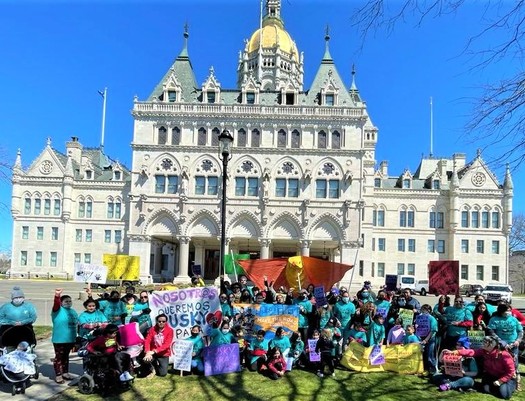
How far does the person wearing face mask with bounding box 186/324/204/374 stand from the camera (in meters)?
11.0

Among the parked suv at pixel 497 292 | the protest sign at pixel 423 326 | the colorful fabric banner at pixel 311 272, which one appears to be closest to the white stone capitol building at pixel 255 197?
the parked suv at pixel 497 292

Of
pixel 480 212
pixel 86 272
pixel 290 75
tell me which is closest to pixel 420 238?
pixel 480 212

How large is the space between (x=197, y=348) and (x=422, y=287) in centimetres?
4050

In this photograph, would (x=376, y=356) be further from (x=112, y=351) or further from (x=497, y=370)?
(x=112, y=351)

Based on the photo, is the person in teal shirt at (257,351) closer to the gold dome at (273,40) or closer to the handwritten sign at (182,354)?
the handwritten sign at (182,354)

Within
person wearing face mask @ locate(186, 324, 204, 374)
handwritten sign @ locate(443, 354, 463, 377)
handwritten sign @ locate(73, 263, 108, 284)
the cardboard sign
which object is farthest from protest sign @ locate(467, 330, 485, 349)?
handwritten sign @ locate(73, 263, 108, 284)

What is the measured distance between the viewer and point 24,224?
55.9 m

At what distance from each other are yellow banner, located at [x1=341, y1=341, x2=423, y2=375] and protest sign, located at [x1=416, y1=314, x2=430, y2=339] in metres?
0.79

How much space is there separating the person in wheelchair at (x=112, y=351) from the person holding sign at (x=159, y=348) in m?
0.82

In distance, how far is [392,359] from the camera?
11633 mm

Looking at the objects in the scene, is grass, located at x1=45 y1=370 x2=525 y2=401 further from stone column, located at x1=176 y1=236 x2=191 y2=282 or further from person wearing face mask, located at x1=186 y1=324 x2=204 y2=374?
stone column, located at x1=176 y1=236 x2=191 y2=282

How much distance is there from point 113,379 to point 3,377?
226cm

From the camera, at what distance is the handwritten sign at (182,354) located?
10.7m

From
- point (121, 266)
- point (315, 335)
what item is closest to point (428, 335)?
point (315, 335)
